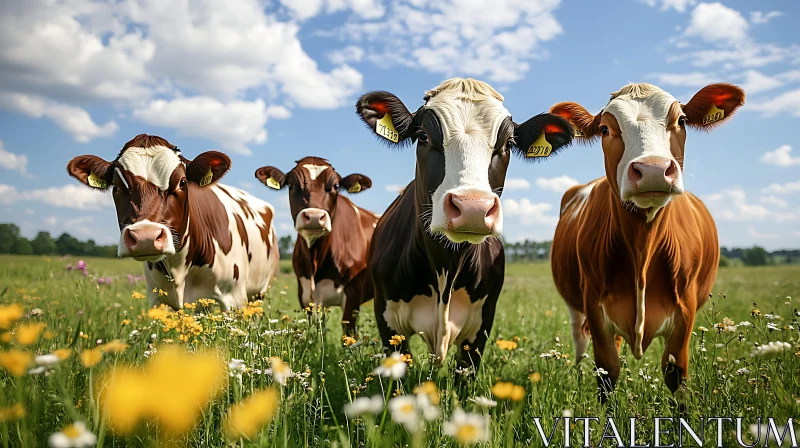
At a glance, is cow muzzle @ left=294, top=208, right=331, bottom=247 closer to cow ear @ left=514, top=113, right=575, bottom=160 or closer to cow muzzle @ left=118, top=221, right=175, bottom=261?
cow muzzle @ left=118, top=221, right=175, bottom=261

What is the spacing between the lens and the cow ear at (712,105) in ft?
12.7

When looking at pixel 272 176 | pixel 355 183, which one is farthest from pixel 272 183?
pixel 355 183

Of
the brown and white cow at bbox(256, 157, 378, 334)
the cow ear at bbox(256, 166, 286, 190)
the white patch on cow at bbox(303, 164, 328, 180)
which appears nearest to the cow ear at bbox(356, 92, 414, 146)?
the brown and white cow at bbox(256, 157, 378, 334)

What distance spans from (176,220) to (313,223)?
1.73m

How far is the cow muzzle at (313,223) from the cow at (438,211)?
5.35 ft

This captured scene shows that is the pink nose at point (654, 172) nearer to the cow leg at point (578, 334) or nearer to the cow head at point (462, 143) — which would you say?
the cow head at point (462, 143)

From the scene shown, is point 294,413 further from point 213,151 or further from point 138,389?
point 213,151

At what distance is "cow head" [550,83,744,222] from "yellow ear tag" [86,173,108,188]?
4719mm

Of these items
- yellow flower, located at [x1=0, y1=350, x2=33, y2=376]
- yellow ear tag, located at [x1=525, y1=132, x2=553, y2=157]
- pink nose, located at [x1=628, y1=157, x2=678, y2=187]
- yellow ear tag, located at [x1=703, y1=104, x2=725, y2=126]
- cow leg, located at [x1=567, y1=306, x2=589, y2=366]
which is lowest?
cow leg, located at [x1=567, y1=306, x2=589, y2=366]

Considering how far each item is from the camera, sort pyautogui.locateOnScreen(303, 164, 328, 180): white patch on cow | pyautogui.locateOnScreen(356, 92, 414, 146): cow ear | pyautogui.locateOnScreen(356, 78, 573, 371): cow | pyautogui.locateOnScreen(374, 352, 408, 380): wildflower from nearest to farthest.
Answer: pyautogui.locateOnScreen(374, 352, 408, 380): wildflower < pyautogui.locateOnScreen(356, 78, 573, 371): cow < pyautogui.locateOnScreen(356, 92, 414, 146): cow ear < pyautogui.locateOnScreen(303, 164, 328, 180): white patch on cow

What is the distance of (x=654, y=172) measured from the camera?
3115 millimetres

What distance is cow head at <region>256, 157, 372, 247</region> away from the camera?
19.6ft

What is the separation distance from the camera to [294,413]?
2805 mm

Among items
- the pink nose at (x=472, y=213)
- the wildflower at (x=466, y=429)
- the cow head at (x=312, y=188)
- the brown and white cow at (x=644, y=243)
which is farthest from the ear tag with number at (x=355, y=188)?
the wildflower at (x=466, y=429)
